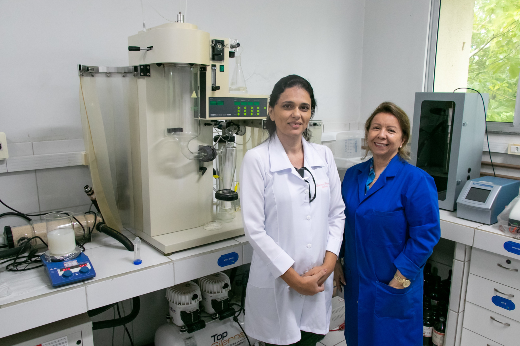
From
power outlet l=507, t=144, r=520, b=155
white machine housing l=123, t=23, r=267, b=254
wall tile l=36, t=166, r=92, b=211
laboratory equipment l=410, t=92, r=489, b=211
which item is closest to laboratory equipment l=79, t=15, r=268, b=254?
white machine housing l=123, t=23, r=267, b=254

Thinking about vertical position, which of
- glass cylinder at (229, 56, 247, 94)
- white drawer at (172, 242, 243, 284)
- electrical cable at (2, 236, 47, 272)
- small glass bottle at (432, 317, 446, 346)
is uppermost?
glass cylinder at (229, 56, 247, 94)

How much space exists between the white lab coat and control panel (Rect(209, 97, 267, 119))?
28cm

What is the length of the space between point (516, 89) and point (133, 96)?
2.30 metres

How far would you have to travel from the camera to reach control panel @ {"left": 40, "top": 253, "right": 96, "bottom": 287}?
1290 millimetres

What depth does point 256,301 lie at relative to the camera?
1418 mm

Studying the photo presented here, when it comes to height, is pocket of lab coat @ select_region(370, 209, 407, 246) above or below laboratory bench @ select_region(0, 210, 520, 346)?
above

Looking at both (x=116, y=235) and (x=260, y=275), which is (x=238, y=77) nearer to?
(x=116, y=235)

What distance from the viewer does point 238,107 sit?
165cm

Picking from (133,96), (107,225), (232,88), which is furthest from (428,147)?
(107,225)

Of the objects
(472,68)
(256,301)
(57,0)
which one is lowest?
(256,301)

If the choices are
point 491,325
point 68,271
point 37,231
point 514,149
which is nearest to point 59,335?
point 68,271

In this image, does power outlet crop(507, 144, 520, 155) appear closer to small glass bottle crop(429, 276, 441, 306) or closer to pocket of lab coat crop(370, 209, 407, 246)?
small glass bottle crop(429, 276, 441, 306)

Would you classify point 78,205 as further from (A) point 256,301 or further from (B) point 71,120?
(A) point 256,301

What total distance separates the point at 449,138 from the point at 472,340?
44.4 inches
